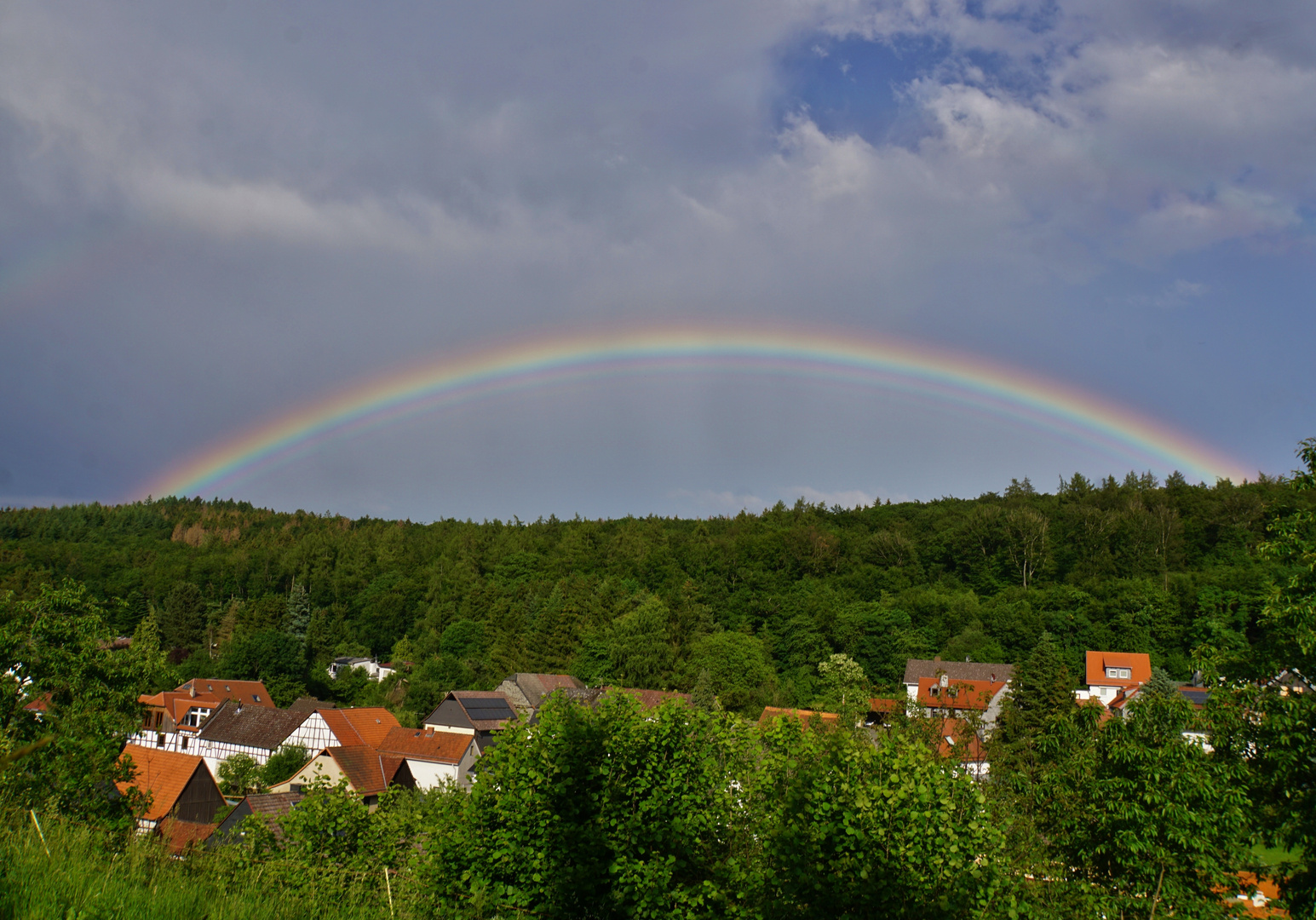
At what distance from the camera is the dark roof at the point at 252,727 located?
168 ft

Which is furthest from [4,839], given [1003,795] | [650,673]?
[650,673]

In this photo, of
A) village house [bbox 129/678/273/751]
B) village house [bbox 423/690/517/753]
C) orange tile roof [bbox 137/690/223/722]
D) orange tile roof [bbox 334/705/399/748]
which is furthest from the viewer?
orange tile roof [bbox 137/690/223/722]

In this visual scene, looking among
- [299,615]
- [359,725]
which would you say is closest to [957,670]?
[359,725]

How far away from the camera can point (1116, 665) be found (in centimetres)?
6575

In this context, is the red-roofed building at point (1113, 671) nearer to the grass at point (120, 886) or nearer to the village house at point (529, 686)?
the village house at point (529, 686)

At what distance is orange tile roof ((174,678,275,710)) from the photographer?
62.7 m

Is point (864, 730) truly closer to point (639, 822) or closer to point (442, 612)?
point (639, 822)

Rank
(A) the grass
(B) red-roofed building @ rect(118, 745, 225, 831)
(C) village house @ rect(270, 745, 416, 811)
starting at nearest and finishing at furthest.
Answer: (A) the grass
(B) red-roofed building @ rect(118, 745, 225, 831)
(C) village house @ rect(270, 745, 416, 811)

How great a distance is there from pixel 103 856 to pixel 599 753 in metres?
6.50

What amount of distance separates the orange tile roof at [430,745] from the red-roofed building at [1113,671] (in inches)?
1943

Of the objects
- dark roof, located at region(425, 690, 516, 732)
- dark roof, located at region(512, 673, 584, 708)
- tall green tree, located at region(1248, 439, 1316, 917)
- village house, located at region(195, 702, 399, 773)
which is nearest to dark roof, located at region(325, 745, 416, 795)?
village house, located at region(195, 702, 399, 773)

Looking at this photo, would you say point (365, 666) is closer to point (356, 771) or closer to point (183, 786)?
point (356, 771)

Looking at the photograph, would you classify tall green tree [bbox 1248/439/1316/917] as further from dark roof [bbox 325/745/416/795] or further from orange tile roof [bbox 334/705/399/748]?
orange tile roof [bbox 334/705/399/748]

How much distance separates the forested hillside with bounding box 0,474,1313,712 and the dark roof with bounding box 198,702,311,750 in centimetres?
1620
